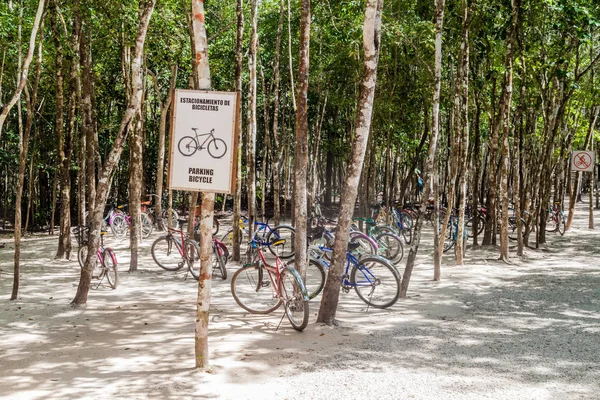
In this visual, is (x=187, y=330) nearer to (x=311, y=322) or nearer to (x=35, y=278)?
(x=311, y=322)

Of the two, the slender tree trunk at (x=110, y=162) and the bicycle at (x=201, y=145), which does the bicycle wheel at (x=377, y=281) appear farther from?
the bicycle at (x=201, y=145)

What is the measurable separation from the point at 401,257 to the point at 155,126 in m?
18.0

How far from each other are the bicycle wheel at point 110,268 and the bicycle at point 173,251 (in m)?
1.55

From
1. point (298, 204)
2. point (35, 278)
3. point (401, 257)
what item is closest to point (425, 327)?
point (298, 204)

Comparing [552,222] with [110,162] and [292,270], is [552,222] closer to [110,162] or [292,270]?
[292,270]

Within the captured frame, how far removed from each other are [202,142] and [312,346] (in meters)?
2.51

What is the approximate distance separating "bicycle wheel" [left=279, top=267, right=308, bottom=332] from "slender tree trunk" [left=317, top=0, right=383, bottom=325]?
32 centimetres

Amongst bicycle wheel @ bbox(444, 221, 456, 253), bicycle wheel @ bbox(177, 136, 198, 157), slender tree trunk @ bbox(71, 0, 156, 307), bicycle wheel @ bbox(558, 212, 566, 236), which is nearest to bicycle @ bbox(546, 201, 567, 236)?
bicycle wheel @ bbox(558, 212, 566, 236)

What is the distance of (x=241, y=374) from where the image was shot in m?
5.63

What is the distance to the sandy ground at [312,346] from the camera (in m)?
5.34

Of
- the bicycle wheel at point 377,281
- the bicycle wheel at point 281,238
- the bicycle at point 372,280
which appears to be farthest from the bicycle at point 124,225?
the bicycle wheel at point 377,281

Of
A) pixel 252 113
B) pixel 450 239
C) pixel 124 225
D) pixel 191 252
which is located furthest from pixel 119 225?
pixel 450 239

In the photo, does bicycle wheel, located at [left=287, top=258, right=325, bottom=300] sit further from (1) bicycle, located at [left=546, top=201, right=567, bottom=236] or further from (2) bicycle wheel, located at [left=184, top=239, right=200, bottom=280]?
(1) bicycle, located at [left=546, top=201, right=567, bottom=236]

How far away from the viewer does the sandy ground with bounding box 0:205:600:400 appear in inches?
210
